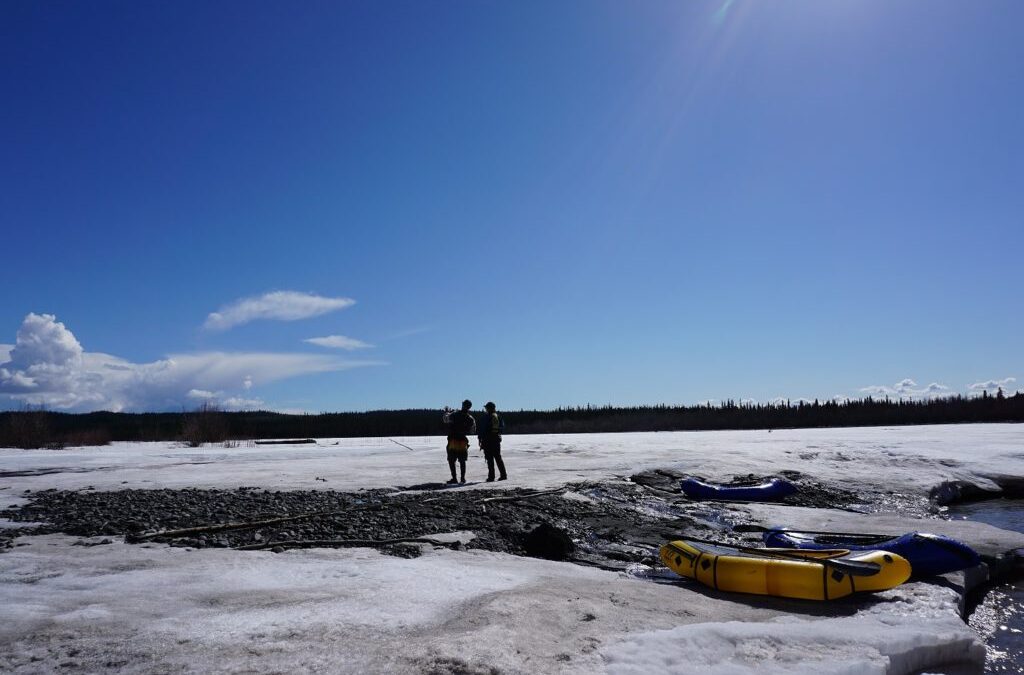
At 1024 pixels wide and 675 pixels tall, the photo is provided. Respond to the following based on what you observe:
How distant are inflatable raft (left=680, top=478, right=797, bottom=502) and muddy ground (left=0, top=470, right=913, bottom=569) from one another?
26 centimetres

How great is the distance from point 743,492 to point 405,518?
7.57 metres

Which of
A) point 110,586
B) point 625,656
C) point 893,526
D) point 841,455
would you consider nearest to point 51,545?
point 110,586

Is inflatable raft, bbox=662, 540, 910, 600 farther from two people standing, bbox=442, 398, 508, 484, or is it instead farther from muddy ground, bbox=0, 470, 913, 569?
two people standing, bbox=442, 398, 508, 484

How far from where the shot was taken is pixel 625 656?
14.2 feet

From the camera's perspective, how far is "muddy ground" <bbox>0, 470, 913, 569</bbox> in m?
8.31

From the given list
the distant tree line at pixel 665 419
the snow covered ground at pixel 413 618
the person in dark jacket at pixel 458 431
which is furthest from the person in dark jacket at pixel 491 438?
the distant tree line at pixel 665 419

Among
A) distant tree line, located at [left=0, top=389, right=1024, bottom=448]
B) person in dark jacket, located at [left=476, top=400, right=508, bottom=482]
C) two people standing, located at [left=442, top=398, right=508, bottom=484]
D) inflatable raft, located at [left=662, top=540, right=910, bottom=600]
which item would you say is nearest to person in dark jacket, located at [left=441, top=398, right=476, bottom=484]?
two people standing, located at [left=442, top=398, right=508, bottom=484]

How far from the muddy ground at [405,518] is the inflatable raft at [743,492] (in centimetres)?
26

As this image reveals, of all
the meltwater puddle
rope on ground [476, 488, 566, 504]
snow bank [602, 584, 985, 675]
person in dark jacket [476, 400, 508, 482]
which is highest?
person in dark jacket [476, 400, 508, 482]

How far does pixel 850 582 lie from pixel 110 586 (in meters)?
7.21

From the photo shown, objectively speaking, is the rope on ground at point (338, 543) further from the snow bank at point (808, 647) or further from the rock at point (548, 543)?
the snow bank at point (808, 647)

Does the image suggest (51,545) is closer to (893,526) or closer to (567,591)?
(567,591)

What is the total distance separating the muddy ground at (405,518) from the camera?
8312 mm

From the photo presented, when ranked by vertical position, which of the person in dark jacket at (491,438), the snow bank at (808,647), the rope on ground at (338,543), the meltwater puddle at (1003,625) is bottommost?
the meltwater puddle at (1003,625)
